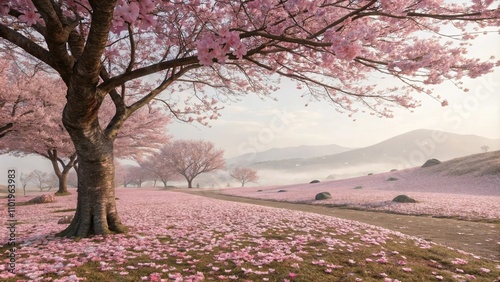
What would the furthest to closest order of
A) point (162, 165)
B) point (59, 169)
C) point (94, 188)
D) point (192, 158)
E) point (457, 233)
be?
point (162, 165) < point (192, 158) < point (59, 169) < point (457, 233) < point (94, 188)

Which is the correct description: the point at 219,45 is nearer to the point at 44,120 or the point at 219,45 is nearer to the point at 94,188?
the point at 94,188

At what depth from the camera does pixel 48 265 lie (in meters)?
5.83

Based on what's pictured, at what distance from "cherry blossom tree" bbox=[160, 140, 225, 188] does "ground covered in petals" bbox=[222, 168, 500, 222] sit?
33.8 m

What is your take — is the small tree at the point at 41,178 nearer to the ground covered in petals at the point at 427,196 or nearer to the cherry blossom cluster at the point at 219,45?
the ground covered in petals at the point at 427,196

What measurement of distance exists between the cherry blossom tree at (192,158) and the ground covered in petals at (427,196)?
3385cm

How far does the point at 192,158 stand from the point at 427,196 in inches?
1978

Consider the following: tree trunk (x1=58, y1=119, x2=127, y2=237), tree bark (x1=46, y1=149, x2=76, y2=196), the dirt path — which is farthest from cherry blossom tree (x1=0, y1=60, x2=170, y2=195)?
the dirt path

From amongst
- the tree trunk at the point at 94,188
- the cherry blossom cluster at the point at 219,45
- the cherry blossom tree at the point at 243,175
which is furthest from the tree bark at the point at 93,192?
the cherry blossom tree at the point at 243,175

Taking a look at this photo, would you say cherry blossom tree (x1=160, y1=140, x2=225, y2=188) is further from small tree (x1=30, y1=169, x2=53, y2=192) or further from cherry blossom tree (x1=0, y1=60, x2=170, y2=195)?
small tree (x1=30, y1=169, x2=53, y2=192)

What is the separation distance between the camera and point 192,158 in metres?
64.8

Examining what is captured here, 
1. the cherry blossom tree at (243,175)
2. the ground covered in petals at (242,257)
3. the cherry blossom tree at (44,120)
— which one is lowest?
the ground covered in petals at (242,257)

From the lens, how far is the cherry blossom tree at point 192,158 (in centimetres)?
6469

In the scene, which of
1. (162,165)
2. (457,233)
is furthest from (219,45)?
(162,165)

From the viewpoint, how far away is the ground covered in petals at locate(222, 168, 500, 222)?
16.4m
